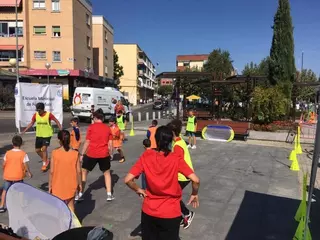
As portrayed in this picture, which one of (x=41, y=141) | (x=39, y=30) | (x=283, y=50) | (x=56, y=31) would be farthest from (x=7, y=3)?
(x=41, y=141)

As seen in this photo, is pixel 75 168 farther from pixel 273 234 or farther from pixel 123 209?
pixel 273 234

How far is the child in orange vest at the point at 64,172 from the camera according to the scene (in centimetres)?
437

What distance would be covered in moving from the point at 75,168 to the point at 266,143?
40.5 feet

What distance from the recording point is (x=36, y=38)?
42.0 metres

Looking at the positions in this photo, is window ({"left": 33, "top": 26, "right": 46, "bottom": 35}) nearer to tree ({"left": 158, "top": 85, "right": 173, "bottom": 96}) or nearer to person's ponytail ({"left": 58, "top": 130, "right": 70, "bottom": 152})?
person's ponytail ({"left": 58, "top": 130, "right": 70, "bottom": 152})

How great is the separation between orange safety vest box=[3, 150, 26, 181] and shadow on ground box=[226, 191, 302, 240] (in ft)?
10.6

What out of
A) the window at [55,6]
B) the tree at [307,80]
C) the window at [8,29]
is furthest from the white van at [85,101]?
the tree at [307,80]

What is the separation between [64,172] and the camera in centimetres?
438

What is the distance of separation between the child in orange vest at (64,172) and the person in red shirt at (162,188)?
62.2 inches

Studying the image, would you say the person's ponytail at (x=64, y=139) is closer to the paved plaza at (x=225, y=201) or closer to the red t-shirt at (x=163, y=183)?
the paved plaza at (x=225, y=201)

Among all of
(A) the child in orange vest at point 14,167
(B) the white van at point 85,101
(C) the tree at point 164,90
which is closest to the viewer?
(A) the child in orange vest at point 14,167

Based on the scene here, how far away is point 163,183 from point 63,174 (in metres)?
1.92

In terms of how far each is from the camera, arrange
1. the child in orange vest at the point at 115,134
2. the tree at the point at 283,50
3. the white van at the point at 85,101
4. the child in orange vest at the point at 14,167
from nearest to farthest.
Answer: the child in orange vest at the point at 14,167 < the child in orange vest at the point at 115,134 < the tree at the point at 283,50 < the white van at the point at 85,101

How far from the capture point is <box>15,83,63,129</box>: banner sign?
11250 millimetres
